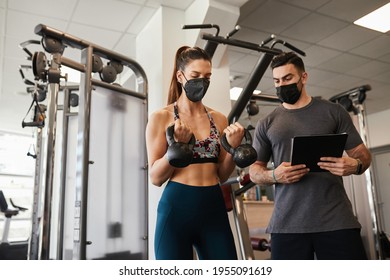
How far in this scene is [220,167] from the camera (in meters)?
1.10

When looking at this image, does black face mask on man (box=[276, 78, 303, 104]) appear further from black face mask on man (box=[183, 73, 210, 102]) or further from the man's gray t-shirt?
black face mask on man (box=[183, 73, 210, 102])

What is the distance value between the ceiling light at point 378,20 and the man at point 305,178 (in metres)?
2.46

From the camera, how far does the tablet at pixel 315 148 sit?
3.63ft

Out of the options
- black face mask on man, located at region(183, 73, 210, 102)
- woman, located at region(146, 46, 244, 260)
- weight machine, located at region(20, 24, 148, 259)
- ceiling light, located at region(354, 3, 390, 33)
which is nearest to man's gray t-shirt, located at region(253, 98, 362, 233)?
woman, located at region(146, 46, 244, 260)

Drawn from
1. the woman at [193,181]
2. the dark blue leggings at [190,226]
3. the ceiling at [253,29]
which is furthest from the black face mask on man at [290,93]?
the ceiling at [253,29]

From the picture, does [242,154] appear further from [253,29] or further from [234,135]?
[253,29]

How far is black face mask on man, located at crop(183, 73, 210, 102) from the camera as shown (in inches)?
40.7

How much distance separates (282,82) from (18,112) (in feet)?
17.3

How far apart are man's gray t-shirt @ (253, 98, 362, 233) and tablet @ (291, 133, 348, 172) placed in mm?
59

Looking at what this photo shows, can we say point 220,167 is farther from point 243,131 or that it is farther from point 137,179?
point 137,179

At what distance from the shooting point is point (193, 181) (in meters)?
1.02

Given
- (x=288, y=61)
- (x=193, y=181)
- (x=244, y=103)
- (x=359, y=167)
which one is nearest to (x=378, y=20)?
(x=244, y=103)

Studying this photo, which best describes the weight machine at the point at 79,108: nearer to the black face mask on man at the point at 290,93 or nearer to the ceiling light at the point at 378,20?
the black face mask on man at the point at 290,93
